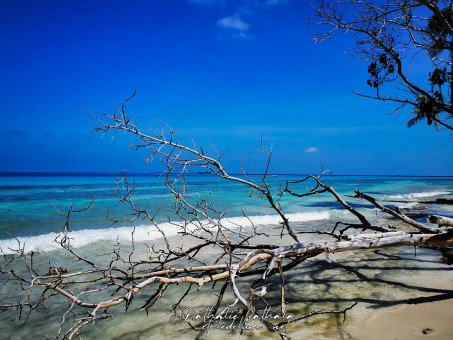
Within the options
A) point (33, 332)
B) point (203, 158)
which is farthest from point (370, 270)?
point (33, 332)

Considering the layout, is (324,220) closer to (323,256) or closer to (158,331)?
(323,256)

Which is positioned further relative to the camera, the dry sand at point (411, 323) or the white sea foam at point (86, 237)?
the white sea foam at point (86, 237)

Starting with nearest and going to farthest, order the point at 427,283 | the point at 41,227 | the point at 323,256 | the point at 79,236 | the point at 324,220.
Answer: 1. the point at 427,283
2. the point at 323,256
3. the point at 79,236
4. the point at 41,227
5. the point at 324,220

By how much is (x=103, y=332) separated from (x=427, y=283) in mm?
4098

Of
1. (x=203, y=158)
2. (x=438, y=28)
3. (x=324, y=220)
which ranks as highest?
(x=438, y=28)

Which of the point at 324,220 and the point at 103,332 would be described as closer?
the point at 103,332

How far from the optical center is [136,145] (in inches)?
129

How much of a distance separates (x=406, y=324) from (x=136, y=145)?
3.35 metres

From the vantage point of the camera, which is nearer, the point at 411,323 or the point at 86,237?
the point at 411,323

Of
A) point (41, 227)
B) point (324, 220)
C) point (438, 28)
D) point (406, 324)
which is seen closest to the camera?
point (406, 324)

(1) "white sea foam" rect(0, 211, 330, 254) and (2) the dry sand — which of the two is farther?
(1) "white sea foam" rect(0, 211, 330, 254)

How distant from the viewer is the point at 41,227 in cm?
977

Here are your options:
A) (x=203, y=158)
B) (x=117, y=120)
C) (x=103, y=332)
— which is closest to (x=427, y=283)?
(x=203, y=158)

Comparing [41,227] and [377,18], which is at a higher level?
[377,18]
